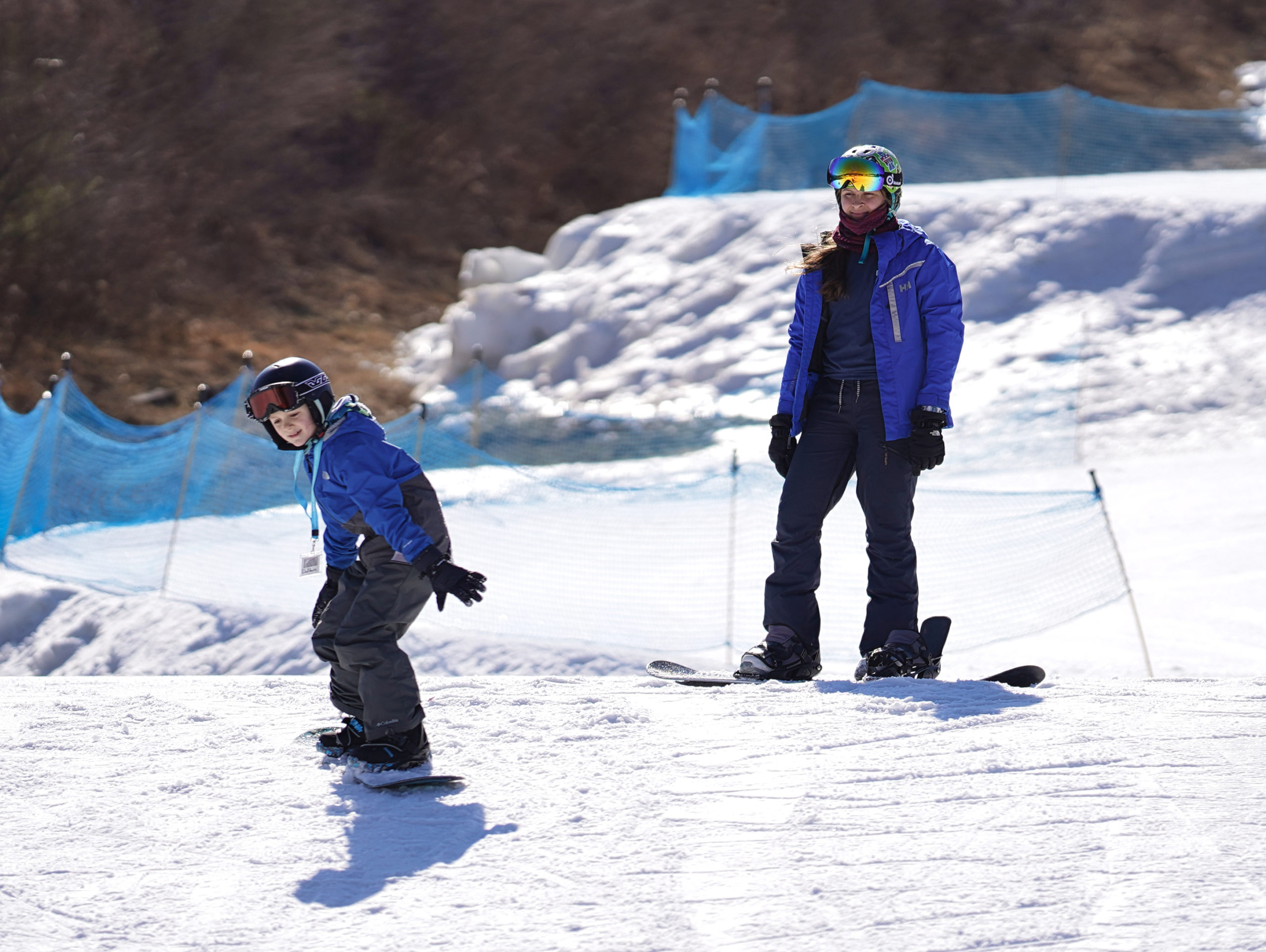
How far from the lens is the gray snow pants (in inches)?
149

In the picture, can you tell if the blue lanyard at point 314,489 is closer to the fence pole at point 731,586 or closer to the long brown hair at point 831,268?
the long brown hair at point 831,268

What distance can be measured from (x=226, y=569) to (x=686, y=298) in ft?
25.9

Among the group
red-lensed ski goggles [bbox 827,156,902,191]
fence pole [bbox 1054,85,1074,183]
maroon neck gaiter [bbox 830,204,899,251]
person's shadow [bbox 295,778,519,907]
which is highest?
fence pole [bbox 1054,85,1074,183]

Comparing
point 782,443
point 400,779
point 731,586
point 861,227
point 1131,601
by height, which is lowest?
point 400,779

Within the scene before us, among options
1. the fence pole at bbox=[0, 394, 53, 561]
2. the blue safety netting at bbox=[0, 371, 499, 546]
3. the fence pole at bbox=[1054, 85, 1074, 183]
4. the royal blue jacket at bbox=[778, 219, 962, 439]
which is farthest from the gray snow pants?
the fence pole at bbox=[1054, 85, 1074, 183]

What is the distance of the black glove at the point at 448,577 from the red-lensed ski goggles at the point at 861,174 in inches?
80.7

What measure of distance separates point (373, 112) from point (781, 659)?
25.4 metres

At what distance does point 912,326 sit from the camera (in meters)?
4.68

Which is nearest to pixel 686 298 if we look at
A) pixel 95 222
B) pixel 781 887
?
pixel 781 887

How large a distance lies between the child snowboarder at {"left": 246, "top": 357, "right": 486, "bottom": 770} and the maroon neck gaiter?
187 cm

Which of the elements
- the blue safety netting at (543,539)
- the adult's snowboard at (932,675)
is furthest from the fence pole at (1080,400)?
the adult's snowboard at (932,675)

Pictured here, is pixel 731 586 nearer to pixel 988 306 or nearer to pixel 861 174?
pixel 861 174

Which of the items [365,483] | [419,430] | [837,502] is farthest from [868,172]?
[419,430]

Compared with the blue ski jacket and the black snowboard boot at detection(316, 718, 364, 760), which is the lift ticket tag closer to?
the blue ski jacket
